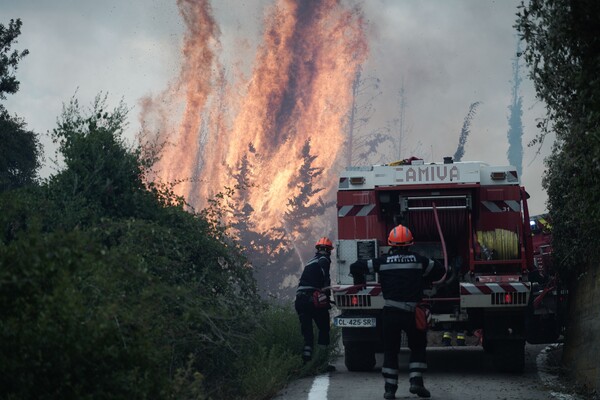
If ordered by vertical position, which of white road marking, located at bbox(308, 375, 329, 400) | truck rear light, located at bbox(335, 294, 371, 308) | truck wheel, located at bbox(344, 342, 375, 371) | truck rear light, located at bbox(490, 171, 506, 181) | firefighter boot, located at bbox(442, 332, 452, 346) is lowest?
white road marking, located at bbox(308, 375, 329, 400)

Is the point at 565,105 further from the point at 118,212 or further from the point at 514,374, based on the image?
the point at 118,212

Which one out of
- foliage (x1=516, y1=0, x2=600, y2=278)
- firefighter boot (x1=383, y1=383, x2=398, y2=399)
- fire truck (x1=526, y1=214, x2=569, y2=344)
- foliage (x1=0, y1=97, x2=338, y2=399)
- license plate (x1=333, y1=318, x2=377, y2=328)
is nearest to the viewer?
foliage (x1=0, y1=97, x2=338, y2=399)

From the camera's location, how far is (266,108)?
61469 millimetres

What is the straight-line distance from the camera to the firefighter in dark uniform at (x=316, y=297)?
1386 cm

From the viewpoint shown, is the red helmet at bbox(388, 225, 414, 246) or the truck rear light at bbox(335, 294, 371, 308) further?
the truck rear light at bbox(335, 294, 371, 308)

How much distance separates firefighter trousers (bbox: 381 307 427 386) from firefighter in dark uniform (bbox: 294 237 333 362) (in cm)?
320

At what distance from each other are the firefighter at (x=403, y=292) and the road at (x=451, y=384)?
0.48 metres

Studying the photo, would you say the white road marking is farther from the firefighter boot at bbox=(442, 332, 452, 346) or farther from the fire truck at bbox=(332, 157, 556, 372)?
the firefighter boot at bbox=(442, 332, 452, 346)

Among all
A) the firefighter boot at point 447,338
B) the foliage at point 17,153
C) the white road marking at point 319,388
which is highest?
the foliage at point 17,153

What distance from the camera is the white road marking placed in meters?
10.6

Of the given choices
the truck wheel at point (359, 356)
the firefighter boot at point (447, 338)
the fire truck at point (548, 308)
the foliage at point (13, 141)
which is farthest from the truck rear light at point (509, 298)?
the foliage at point (13, 141)

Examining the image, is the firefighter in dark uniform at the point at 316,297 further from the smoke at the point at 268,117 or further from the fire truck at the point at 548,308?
the smoke at the point at 268,117

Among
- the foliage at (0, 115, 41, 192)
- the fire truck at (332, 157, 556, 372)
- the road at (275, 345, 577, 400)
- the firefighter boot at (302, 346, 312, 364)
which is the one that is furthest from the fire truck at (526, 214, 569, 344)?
the foliage at (0, 115, 41, 192)

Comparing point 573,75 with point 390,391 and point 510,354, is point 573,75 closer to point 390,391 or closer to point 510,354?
point 390,391
